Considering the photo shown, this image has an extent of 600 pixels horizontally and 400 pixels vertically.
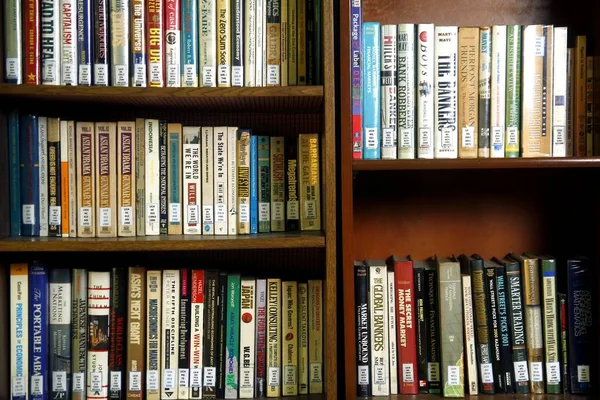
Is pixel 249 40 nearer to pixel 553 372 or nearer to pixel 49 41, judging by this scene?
pixel 49 41

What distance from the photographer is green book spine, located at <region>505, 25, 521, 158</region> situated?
1.15m

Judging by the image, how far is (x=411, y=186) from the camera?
1.36 m

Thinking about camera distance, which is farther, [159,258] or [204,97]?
[159,258]

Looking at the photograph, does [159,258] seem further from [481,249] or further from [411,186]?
[481,249]

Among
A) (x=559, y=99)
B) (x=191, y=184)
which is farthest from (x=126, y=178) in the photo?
(x=559, y=99)

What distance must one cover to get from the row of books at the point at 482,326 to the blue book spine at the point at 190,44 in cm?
49

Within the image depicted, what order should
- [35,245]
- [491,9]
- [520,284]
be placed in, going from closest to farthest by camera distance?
[35,245] → [520,284] → [491,9]

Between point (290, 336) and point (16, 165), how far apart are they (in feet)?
2.07

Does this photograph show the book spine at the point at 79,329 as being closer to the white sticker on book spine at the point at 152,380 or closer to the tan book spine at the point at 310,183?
the white sticker on book spine at the point at 152,380

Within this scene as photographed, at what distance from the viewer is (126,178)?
3.85 feet

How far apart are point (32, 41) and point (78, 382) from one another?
66 centimetres

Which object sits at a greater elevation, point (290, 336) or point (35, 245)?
point (35, 245)

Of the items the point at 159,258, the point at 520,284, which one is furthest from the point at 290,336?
the point at 520,284

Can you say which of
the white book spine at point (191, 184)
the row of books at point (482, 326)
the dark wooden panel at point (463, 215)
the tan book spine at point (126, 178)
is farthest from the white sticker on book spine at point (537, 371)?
the tan book spine at point (126, 178)
